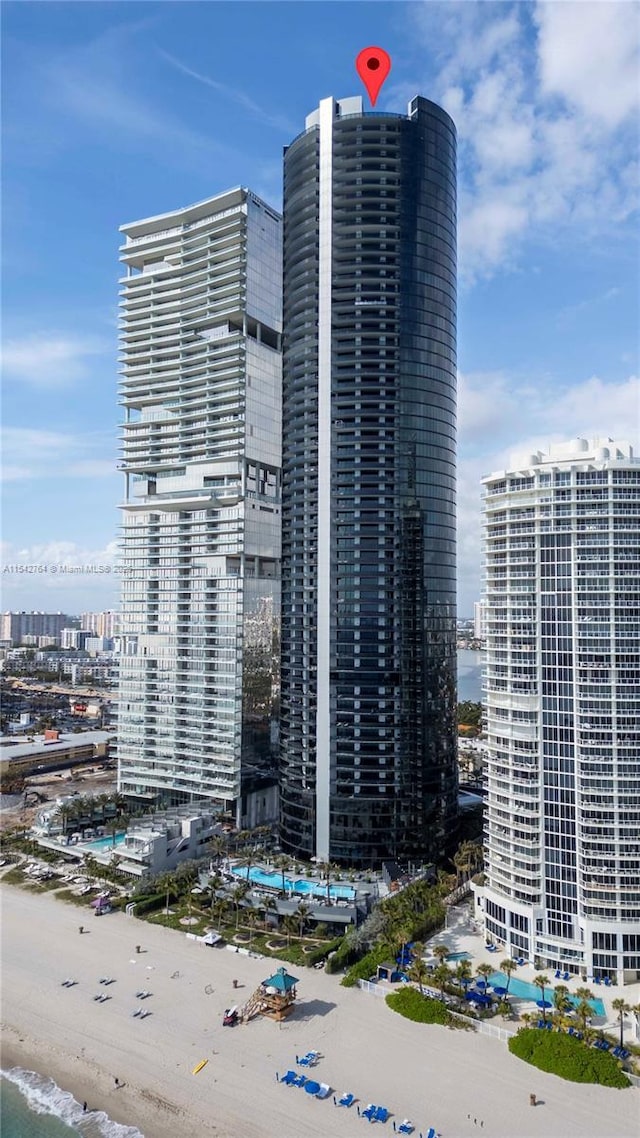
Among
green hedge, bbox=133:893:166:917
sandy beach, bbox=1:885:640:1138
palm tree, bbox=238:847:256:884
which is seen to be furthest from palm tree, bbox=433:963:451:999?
green hedge, bbox=133:893:166:917

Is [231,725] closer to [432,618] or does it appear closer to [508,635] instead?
[432,618]

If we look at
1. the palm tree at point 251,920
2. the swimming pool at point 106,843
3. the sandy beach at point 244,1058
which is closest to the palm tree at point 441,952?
the sandy beach at point 244,1058

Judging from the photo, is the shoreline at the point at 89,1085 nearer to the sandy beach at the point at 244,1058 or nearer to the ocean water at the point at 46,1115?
the sandy beach at the point at 244,1058

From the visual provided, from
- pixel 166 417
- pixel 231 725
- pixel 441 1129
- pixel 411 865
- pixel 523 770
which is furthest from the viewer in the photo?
pixel 166 417

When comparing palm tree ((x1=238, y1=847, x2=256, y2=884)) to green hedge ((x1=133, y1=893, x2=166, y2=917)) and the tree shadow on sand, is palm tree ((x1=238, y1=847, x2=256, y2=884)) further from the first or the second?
the tree shadow on sand

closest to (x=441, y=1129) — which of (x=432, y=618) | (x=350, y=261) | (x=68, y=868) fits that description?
(x=432, y=618)
